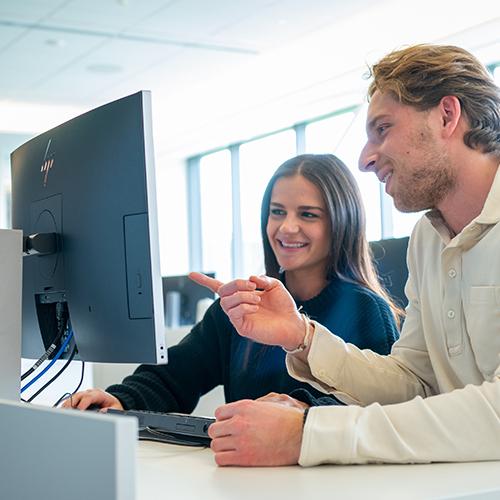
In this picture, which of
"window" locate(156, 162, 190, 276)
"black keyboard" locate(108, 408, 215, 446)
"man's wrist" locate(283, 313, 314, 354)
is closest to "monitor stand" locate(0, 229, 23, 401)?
"black keyboard" locate(108, 408, 215, 446)

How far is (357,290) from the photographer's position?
2.04 metres

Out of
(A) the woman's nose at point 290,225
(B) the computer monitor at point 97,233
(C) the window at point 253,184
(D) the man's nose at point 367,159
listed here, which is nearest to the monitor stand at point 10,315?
(B) the computer monitor at point 97,233

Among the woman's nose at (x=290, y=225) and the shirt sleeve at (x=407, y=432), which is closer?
the shirt sleeve at (x=407, y=432)

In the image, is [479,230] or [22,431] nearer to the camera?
[22,431]

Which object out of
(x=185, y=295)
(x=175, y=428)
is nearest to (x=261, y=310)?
(x=175, y=428)

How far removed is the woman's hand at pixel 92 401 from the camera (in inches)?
63.5

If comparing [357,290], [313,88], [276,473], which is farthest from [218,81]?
[276,473]

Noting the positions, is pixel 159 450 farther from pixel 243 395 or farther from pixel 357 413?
pixel 243 395

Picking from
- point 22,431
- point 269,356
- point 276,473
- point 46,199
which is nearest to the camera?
point 22,431

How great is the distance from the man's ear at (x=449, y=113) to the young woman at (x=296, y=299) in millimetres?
568

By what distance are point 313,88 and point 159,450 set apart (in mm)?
6286

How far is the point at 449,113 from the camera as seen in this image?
4.99 ft

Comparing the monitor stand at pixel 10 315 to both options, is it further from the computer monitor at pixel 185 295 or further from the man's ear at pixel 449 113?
the computer monitor at pixel 185 295

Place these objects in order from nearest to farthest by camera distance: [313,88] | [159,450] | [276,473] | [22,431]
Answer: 1. [22,431]
2. [276,473]
3. [159,450]
4. [313,88]
